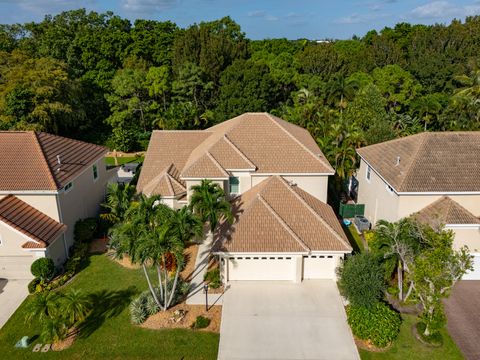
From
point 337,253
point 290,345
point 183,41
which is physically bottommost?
point 290,345

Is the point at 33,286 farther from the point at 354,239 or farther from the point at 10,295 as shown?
the point at 354,239

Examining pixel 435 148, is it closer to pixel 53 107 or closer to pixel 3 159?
pixel 3 159

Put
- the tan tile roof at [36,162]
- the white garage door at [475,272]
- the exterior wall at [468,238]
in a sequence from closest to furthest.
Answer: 1. the white garage door at [475,272]
2. the exterior wall at [468,238]
3. the tan tile roof at [36,162]

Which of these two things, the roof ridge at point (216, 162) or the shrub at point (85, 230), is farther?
the shrub at point (85, 230)

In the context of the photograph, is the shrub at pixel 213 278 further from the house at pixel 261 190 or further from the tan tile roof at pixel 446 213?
the tan tile roof at pixel 446 213

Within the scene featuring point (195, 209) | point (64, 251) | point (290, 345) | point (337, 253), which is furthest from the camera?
point (64, 251)

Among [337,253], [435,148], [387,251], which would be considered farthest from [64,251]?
[435,148]

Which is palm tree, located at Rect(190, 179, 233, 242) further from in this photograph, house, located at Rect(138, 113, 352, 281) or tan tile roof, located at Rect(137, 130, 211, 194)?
tan tile roof, located at Rect(137, 130, 211, 194)

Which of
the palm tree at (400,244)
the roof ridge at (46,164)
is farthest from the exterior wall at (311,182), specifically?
the roof ridge at (46,164)
